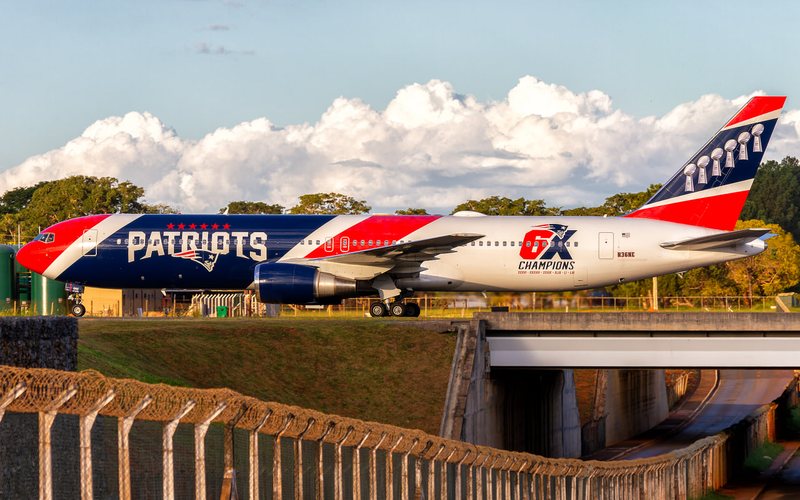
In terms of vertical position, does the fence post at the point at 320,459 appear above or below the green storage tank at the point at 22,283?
below

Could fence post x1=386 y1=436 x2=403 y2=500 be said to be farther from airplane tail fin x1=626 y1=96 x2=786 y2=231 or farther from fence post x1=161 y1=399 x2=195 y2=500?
airplane tail fin x1=626 y1=96 x2=786 y2=231

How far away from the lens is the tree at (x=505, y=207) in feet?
391

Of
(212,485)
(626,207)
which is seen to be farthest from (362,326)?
(626,207)

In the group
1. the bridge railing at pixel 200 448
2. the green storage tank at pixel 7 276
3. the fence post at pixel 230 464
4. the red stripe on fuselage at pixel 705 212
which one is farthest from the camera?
the green storage tank at pixel 7 276

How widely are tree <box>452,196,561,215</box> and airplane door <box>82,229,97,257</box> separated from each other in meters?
69.9

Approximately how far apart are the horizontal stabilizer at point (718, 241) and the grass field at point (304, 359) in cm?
1124

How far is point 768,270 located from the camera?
111812mm

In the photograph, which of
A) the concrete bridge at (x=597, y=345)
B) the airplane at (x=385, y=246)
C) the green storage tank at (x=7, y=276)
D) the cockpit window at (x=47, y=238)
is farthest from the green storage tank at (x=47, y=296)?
the concrete bridge at (x=597, y=345)

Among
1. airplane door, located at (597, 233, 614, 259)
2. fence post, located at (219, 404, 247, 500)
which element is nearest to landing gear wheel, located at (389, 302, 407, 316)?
airplane door, located at (597, 233, 614, 259)

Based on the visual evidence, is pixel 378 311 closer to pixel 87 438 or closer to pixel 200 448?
pixel 200 448

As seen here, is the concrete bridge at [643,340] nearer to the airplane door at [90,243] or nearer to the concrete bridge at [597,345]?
the concrete bridge at [597,345]

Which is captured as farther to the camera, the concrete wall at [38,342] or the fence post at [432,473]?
the concrete wall at [38,342]

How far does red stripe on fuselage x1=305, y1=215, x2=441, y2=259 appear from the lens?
51.8m

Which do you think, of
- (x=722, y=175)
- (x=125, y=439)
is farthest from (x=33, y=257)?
(x=125, y=439)
